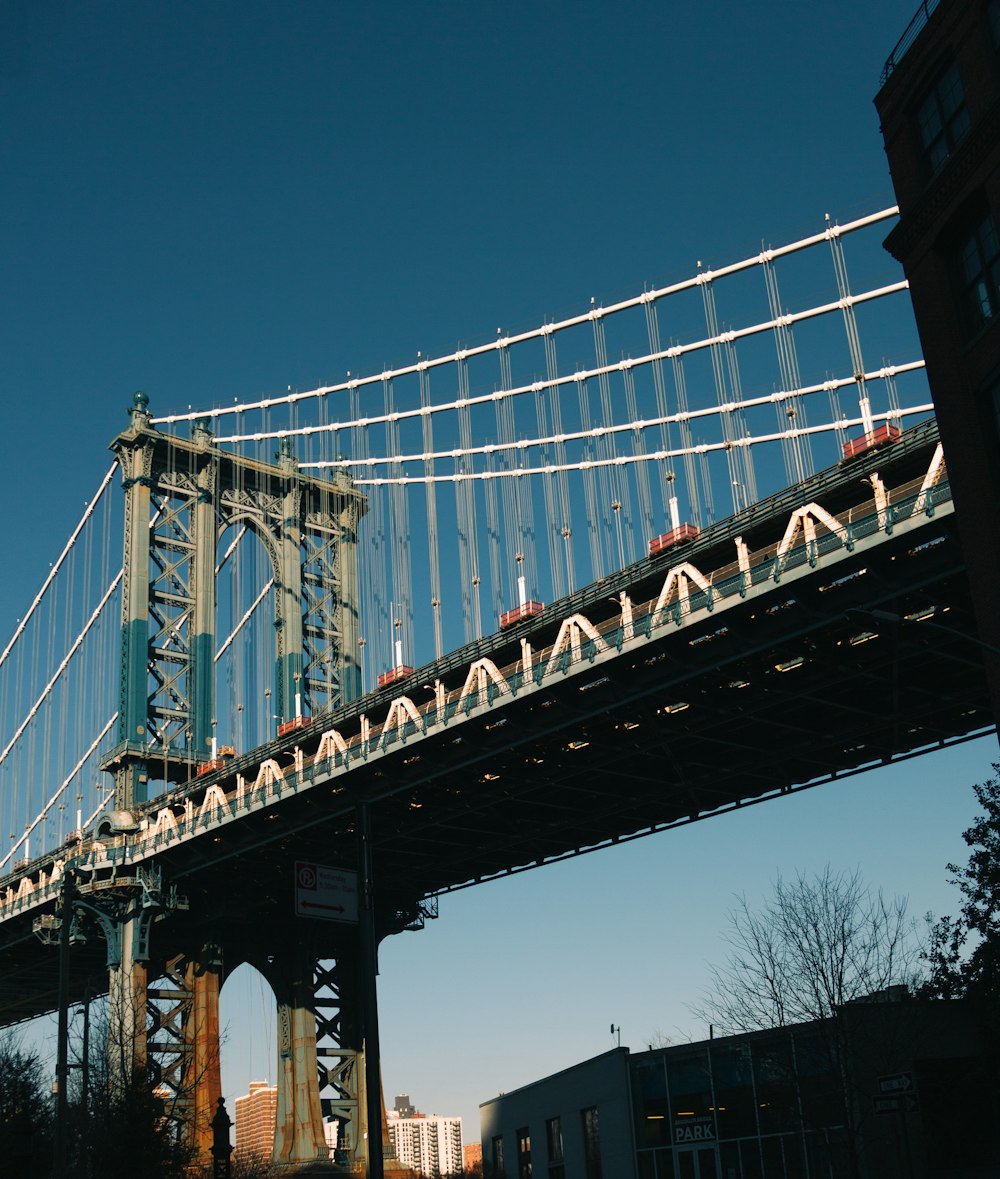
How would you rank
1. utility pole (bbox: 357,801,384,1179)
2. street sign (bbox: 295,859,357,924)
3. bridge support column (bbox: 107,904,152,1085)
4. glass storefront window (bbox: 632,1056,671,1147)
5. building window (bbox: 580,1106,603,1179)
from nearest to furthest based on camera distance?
street sign (bbox: 295,859,357,924), utility pole (bbox: 357,801,384,1179), glass storefront window (bbox: 632,1056,671,1147), building window (bbox: 580,1106,603,1179), bridge support column (bbox: 107,904,152,1085)

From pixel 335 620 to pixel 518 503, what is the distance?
62.3ft

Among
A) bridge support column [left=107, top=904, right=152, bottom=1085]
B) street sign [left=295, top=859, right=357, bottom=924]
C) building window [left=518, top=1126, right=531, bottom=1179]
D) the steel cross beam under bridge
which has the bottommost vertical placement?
building window [left=518, top=1126, right=531, bottom=1179]

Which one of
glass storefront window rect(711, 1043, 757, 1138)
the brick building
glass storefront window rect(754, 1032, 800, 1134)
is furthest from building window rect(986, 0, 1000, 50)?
glass storefront window rect(711, 1043, 757, 1138)

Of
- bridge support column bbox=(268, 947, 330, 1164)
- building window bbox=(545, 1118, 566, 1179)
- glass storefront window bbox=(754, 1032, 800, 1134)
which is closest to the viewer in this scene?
glass storefront window bbox=(754, 1032, 800, 1134)

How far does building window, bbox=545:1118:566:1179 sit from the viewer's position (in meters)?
51.9

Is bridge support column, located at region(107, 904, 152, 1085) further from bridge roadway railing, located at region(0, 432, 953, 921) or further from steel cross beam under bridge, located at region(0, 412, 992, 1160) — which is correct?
bridge roadway railing, located at region(0, 432, 953, 921)

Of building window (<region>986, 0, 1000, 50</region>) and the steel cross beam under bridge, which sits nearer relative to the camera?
building window (<region>986, 0, 1000, 50</region>)

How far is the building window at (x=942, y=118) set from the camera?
3122 cm

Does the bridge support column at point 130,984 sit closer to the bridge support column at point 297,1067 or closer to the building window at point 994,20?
the bridge support column at point 297,1067

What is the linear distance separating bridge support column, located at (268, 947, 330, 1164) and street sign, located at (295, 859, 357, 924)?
1586 inches

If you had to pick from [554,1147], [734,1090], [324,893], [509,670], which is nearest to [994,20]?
[324,893]

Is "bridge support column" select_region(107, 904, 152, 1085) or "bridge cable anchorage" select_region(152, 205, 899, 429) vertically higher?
"bridge cable anchorage" select_region(152, 205, 899, 429)

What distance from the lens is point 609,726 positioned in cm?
5316

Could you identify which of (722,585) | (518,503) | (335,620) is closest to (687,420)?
(518,503)
